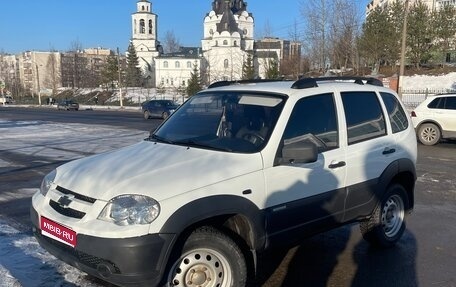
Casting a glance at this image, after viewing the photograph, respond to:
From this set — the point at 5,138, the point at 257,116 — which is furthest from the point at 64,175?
the point at 5,138

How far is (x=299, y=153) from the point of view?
11.7 feet

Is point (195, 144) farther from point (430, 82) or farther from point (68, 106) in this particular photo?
point (68, 106)

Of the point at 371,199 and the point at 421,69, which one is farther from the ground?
the point at 421,69

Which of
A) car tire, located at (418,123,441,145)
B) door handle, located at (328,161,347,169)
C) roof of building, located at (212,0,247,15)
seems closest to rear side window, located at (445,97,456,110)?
car tire, located at (418,123,441,145)

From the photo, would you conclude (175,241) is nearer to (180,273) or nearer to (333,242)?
(180,273)

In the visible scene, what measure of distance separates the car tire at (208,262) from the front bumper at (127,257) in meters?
0.19

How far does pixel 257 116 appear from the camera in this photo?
3.94 m

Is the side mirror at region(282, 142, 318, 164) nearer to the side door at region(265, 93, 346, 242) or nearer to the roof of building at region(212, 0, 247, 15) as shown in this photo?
the side door at region(265, 93, 346, 242)

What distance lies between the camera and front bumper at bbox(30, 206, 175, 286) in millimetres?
2920

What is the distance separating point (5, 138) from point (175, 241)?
1670 cm

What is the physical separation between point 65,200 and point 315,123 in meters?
2.32

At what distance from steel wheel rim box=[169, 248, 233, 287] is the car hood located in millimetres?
537

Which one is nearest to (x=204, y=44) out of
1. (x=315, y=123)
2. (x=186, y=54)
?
(x=186, y=54)

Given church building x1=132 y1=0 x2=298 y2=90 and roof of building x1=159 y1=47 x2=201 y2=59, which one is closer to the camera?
church building x1=132 y1=0 x2=298 y2=90
